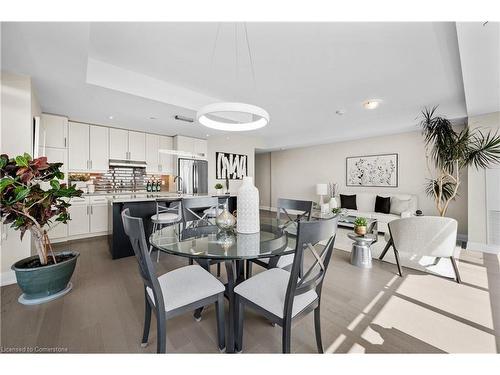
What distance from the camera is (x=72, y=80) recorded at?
239 cm

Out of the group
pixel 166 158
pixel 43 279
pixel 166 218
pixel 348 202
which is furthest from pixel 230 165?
pixel 43 279

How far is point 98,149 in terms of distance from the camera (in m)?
4.21

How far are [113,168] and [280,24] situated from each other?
172 inches

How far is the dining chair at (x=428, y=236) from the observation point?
2.29 metres

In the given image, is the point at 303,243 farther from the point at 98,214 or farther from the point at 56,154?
the point at 56,154

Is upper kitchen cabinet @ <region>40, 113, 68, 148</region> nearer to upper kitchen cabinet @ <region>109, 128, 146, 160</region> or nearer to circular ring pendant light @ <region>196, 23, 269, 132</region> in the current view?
upper kitchen cabinet @ <region>109, 128, 146, 160</region>

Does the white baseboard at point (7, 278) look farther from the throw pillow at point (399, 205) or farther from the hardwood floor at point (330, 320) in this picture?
the throw pillow at point (399, 205)

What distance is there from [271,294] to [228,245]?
421 millimetres

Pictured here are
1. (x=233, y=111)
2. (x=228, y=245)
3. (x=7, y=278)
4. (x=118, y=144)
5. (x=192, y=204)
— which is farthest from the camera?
(x=118, y=144)

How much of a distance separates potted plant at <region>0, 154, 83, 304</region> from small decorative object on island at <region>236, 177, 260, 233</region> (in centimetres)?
167

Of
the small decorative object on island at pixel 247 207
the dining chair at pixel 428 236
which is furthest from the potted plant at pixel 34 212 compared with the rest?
the dining chair at pixel 428 236

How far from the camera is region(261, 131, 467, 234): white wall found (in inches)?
178
